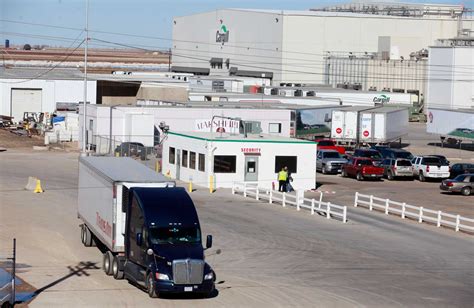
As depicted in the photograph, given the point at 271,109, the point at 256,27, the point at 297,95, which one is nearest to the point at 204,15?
the point at 256,27

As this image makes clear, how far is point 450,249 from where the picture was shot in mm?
30984

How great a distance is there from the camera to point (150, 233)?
71.4ft

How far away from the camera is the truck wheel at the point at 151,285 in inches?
837

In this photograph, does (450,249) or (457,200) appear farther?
(457,200)

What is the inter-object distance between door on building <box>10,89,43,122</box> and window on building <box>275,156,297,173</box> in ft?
144

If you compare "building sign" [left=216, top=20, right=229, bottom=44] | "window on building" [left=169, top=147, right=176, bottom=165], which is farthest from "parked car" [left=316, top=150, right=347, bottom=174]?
"building sign" [left=216, top=20, right=229, bottom=44]

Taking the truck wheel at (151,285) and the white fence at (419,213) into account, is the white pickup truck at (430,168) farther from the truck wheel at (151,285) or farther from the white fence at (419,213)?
the truck wheel at (151,285)

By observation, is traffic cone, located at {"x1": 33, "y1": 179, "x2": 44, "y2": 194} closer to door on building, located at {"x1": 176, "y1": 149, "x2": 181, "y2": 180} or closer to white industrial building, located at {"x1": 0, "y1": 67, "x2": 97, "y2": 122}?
door on building, located at {"x1": 176, "y1": 149, "x2": 181, "y2": 180}

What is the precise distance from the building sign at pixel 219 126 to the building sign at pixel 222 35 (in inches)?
3269

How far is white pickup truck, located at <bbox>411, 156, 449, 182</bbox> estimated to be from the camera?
53594 mm

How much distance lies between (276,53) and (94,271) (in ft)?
348

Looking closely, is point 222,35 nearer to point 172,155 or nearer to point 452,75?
point 452,75

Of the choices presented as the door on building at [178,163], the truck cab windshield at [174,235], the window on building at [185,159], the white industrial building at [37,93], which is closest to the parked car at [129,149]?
the door on building at [178,163]

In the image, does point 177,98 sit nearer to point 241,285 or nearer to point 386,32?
point 386,32
